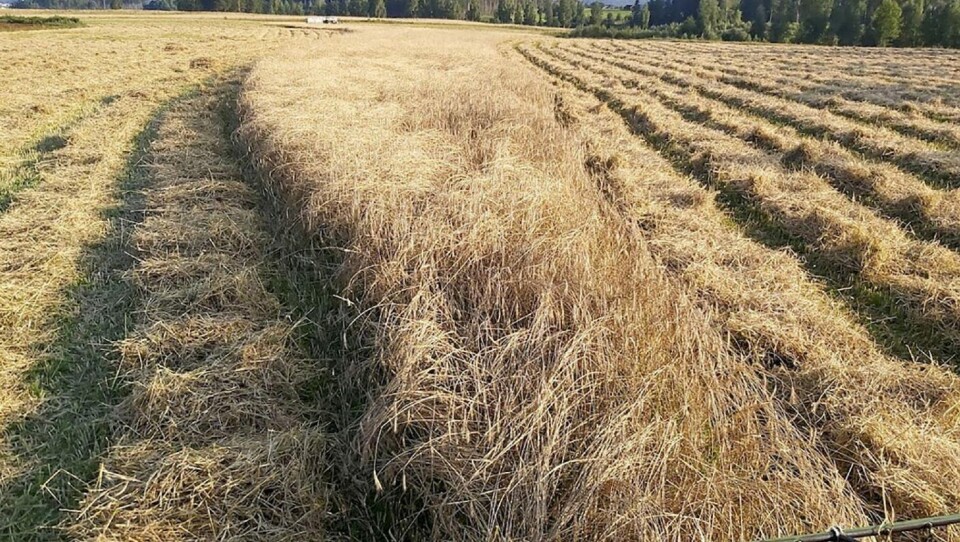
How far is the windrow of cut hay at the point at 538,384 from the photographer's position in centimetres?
216

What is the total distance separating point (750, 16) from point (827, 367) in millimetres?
82452

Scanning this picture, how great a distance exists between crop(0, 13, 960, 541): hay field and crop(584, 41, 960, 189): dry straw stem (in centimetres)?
13

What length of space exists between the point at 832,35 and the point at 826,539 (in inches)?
2206

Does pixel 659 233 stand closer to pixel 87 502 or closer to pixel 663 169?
pixel 663 169

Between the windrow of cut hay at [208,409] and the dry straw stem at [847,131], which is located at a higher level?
the dry straw stem at [847,131]

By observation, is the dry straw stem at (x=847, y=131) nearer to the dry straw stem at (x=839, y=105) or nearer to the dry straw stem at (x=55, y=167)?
the dry straw stem at (x=839, y=105)

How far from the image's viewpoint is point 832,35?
46469 mm

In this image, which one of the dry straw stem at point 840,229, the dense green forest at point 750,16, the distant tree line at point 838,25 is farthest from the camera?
the dense green forest at point 750,16

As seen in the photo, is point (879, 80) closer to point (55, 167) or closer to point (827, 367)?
point (827, 367)

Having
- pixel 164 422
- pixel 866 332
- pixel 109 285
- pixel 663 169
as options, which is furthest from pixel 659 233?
pixel 109 285

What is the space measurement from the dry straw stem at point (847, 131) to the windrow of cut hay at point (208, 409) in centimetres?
803

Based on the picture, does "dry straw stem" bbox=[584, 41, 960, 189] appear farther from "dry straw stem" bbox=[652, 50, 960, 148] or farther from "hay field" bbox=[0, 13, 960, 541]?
"dry straw stem" bbox=[652, 50, 960, 148]

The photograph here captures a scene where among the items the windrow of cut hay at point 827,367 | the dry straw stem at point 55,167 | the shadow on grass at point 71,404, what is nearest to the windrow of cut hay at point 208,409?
the shadow on grass at point 71,404

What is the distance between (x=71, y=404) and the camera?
10.5 feet
